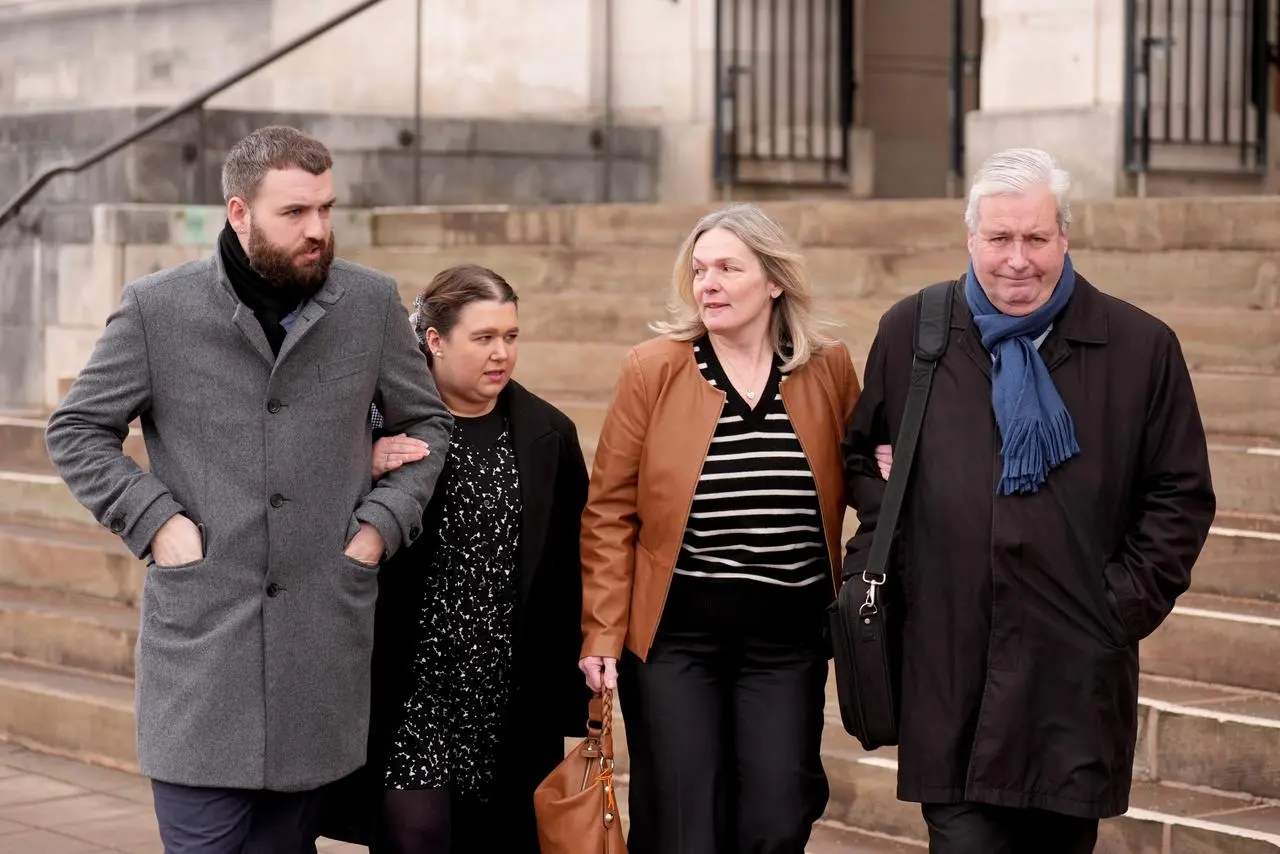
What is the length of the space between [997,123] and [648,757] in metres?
7.14

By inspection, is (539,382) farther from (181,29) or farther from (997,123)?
(181,29)

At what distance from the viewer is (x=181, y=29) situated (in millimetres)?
14633

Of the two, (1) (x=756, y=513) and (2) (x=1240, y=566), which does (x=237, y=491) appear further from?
(2) (x=1240, y=566)

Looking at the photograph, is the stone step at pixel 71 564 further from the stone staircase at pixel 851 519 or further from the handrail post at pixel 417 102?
the handrail post at pixel 417 102

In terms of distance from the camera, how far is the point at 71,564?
29.9ft

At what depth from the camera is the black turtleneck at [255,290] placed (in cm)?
427

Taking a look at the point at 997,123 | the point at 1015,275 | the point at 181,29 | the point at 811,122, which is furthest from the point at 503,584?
the point at 181,29

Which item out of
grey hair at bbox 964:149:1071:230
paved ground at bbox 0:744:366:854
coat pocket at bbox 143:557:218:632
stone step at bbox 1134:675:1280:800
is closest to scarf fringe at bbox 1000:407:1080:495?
grey hair at bbox 964:149:1071:230

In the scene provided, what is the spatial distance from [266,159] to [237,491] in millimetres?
652

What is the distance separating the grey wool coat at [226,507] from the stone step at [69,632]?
426 centimetres

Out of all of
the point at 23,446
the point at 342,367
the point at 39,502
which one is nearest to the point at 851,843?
the point at 342,367

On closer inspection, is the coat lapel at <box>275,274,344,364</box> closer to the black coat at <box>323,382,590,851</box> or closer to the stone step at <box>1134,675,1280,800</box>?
the black coat at <box>323,382,590,851</box>

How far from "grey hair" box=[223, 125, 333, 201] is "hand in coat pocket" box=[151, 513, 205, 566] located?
643 millimetres

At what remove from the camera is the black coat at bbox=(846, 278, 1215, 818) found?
4.16 metres
